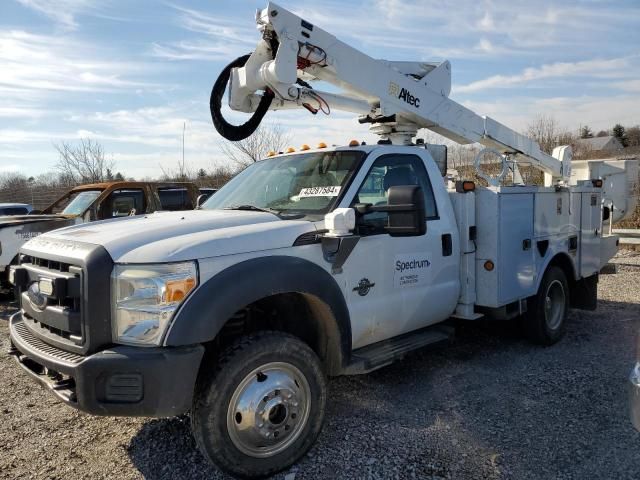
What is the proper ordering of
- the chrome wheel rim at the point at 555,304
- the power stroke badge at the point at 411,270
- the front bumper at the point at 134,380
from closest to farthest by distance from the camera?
the front bumper at the point at 134,380 < the power stroke badge at the point at 411,270 < the chrome wheel rim at the point at 555,304

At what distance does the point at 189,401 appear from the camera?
276 centimetres

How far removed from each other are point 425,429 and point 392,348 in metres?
0.62

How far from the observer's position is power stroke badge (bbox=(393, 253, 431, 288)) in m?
3.97

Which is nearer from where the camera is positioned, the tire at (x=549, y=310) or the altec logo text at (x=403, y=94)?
the altec logo text at (x=403, y=94)

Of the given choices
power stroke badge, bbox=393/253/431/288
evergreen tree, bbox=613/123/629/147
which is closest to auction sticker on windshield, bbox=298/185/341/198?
power stroke badge, bbox=393/253/431/288

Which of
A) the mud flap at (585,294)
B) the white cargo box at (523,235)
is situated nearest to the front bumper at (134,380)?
the white cargo box at (523,235)

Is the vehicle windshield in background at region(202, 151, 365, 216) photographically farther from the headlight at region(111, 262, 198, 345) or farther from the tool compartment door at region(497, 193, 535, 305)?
the tool compartment door at region(497, 193, 535, 305)

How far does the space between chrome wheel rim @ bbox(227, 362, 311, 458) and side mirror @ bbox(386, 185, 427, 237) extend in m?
1.13

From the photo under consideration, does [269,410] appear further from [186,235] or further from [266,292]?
[186,235]

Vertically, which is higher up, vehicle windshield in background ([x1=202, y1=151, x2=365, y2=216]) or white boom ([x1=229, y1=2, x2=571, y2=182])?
white boom ([x1=229, y1=2, x2=571, y2=182])

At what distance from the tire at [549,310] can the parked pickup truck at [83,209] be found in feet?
16.2

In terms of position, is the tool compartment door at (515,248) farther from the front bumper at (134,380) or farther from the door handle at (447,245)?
the front bumper at (134,380)

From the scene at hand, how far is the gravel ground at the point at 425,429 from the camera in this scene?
319 centimetres

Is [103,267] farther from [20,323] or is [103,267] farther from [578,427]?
[578,427]
